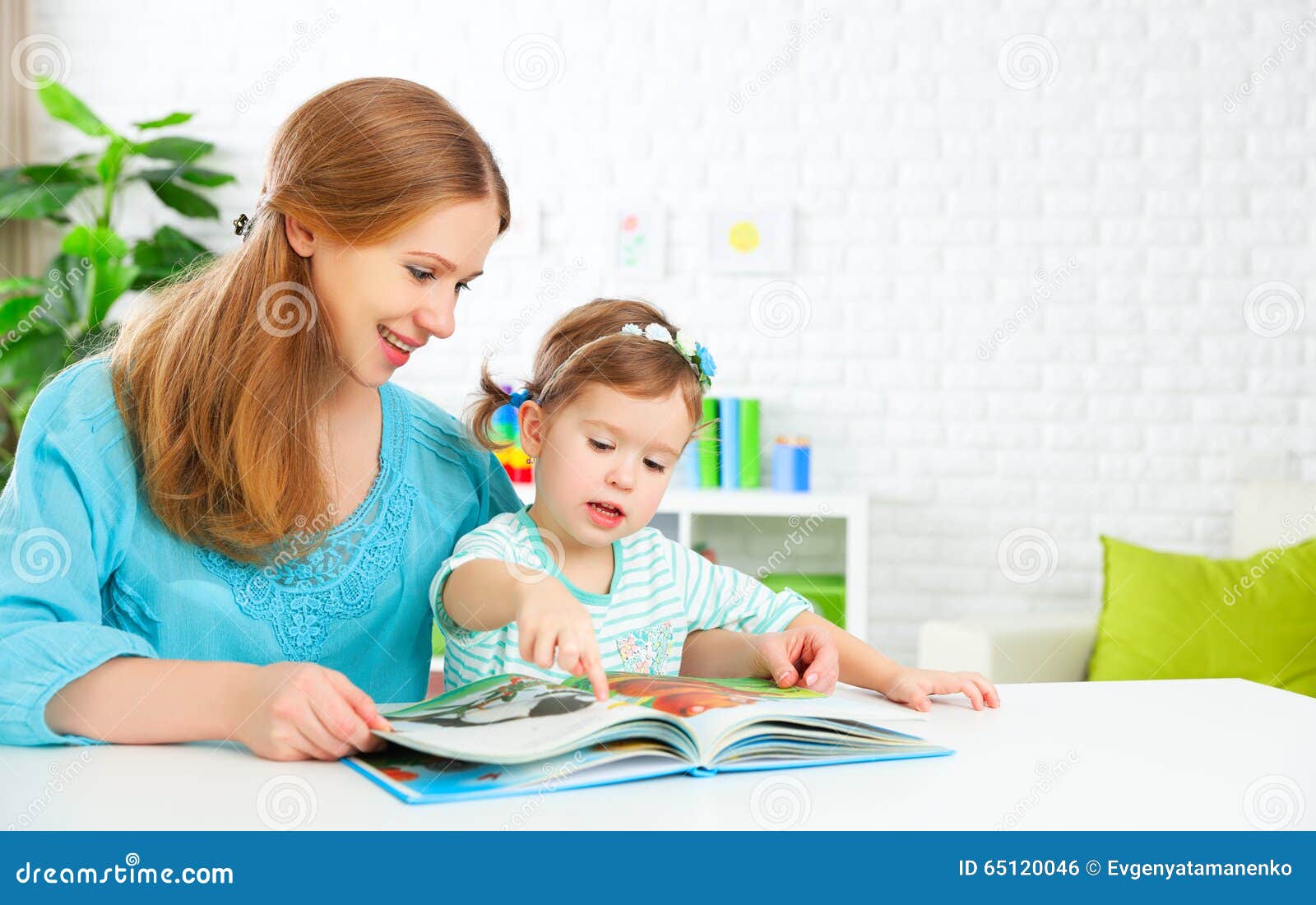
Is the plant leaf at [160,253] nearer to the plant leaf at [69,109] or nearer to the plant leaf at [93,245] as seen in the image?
the plant leaf at [93,245]

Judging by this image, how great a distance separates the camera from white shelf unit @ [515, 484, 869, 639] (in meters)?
3.27

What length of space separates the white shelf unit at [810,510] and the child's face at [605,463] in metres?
1.90

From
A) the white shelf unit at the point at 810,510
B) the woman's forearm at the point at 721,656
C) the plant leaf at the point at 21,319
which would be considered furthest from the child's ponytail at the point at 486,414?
the plant leaf at the point at 21,319

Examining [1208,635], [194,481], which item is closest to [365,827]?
[194,481]

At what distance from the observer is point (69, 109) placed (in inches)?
135

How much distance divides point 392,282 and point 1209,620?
7.59ft

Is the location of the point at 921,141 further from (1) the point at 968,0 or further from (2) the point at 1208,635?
(2) the point at 1208,635

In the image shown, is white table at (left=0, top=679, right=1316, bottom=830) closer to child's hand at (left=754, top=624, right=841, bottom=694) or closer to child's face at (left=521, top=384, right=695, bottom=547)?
child's hand at (left=754, top=624, right=841, bottom=694)

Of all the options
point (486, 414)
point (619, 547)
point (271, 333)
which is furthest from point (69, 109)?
point (619, 547)

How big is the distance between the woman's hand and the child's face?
1.57 feet

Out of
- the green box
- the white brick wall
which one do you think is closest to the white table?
the green box
